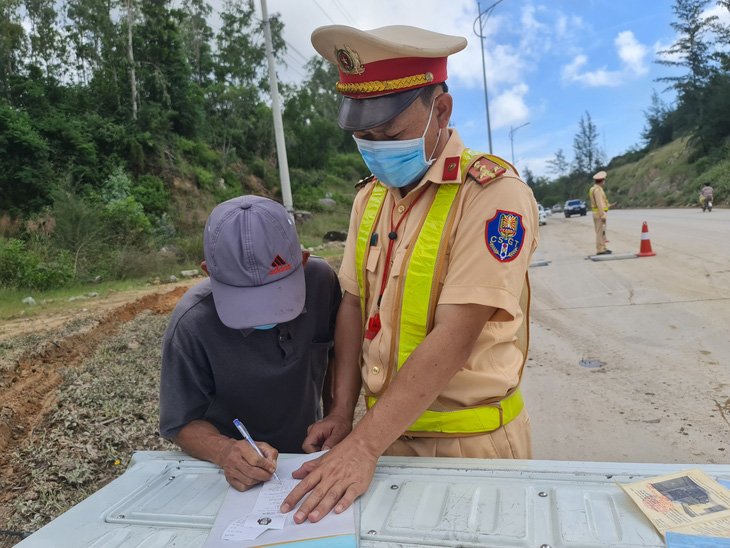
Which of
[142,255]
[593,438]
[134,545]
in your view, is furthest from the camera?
[142,255]

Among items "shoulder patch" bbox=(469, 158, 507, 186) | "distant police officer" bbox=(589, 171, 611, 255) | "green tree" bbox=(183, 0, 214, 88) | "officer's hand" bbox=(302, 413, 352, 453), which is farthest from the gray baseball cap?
"green tree" bbox=(183, 0, 214, 88)

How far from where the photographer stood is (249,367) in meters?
1.93

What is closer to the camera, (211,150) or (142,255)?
(142,255)

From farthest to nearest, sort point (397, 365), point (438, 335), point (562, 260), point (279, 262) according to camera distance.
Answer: point (562, 260) → point (279, 262) → point (397, 365) → point (438, 335)

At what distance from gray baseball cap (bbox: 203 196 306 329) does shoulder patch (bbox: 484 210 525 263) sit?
0.73m

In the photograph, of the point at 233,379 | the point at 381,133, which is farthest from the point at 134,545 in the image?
the point at 381,133

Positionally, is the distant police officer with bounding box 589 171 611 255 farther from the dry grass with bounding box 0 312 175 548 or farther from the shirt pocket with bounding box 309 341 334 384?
the shirt pocket with bounding box 309 341 334 384

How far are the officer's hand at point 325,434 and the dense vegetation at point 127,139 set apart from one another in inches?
438

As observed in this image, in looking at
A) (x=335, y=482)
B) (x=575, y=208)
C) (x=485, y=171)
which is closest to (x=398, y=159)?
(x=485, y=171)

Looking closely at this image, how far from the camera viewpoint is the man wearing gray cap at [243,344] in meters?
1.82

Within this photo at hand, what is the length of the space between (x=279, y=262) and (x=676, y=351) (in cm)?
472

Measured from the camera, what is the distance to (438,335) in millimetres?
1474

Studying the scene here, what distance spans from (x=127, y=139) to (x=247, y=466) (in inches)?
952

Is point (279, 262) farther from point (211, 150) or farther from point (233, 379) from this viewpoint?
point (211, 150)
